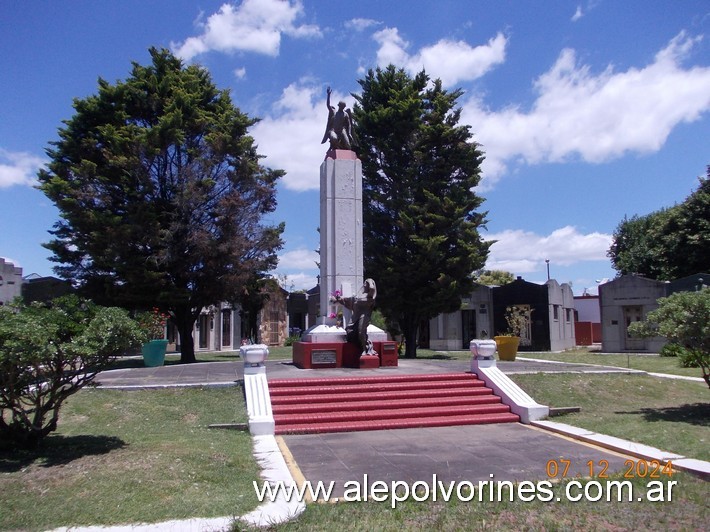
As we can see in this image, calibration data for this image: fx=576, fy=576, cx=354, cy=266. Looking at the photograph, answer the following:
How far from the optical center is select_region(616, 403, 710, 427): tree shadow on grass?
1026 cm

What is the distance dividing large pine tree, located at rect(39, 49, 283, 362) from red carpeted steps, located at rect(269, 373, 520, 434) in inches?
389

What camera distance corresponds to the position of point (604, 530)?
5.00m

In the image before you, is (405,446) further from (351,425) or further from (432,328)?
(432,328)

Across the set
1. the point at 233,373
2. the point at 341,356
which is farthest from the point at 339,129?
the point at 233,373

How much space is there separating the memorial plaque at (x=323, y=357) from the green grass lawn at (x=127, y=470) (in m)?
4.40

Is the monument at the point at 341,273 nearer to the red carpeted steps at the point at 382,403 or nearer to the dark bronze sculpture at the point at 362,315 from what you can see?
the dark bronze sculpture at the point at 362,315

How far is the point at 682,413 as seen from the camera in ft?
36.2

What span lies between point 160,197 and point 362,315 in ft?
34.4

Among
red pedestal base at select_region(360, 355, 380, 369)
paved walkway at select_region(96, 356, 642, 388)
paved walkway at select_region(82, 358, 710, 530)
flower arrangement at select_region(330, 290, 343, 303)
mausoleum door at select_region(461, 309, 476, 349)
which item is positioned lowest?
paved walkway at select_region(82, 358, 710, 530)

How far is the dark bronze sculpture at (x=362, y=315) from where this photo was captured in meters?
14.5

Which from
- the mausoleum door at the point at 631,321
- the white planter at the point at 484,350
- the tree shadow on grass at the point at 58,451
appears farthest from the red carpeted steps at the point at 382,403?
the mausoleum door at the point at 631,321

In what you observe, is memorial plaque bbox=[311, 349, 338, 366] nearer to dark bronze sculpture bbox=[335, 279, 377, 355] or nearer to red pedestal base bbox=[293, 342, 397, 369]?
red pedestal base bbox=[293, 342, 397, 369]

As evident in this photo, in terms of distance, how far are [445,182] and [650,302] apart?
529 inches

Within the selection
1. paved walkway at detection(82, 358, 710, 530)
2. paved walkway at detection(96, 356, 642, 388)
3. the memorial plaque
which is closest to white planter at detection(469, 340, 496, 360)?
paved walkway at detection(96, 356, 642, 388)
